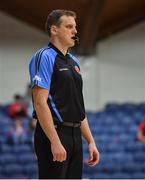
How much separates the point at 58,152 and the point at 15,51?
11.9 meters

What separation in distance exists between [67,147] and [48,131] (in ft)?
0.58

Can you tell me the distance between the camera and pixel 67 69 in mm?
2939

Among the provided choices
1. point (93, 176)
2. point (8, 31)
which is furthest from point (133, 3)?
point (93, 176)

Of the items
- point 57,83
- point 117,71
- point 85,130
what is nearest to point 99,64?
point 117,71

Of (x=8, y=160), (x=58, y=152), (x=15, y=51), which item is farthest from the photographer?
(x=15, y=51)

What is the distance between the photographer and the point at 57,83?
9.53ft

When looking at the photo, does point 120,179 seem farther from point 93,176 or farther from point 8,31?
point 8,31

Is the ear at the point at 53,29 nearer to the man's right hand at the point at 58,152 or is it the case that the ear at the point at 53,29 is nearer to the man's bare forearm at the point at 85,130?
the man's bare forearm at the point at 85,130

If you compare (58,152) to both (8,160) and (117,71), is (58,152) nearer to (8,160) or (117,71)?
(8,160)

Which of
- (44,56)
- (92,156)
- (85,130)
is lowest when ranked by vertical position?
(92,156)

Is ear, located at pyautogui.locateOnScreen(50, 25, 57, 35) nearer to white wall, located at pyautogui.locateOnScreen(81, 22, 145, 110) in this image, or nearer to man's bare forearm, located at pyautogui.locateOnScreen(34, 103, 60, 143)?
man's bare forearm, located at pyautogui.locateOnScreen(34, 103, 60, 143)

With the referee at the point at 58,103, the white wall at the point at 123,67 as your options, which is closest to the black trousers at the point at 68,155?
the referee at the point at 58,103

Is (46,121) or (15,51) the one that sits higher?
(15,51)

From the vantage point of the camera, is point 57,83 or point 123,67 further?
point 123,67
